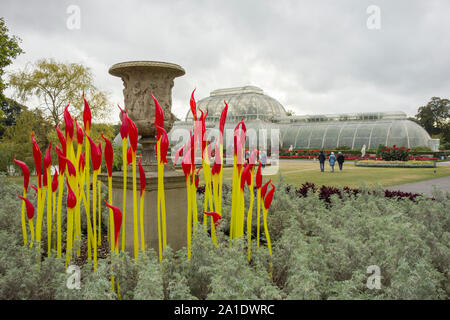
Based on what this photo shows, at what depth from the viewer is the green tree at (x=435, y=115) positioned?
57.0m

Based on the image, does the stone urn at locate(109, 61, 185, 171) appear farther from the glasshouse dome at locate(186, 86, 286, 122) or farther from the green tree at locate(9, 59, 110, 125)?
the glasshouse dome at locate(186, 86, 286, 122)

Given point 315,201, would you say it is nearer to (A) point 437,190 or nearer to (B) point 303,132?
(A) point 437,190

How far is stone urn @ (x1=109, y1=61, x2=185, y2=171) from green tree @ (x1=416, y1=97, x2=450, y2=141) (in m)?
65.0

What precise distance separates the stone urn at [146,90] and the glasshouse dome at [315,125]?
28.4 meters

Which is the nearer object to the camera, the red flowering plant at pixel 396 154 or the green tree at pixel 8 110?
the green tree at pixel 8 110

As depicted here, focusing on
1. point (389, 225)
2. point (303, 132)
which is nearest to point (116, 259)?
point (389, 225)

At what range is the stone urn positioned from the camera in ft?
14.0

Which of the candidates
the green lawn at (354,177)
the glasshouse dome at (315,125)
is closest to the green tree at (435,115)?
the glasshouse dome at (315,125)

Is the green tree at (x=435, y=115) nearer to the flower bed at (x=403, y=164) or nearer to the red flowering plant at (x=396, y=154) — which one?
the red flowering plant at (x=396, y=154)

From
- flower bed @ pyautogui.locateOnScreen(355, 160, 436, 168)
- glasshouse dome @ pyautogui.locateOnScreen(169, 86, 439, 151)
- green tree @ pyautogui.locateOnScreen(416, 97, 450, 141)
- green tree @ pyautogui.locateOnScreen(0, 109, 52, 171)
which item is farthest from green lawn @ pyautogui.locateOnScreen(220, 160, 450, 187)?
green tree @ pyautogui.locateOnScreen(416, 97, 450, 141)

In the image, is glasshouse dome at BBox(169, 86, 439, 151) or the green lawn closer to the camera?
the green lawn

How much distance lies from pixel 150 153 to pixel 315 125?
39.1 meters

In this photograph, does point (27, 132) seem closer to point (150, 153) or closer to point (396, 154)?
point (150, 153)
